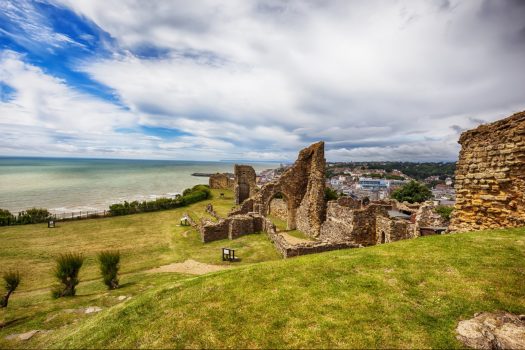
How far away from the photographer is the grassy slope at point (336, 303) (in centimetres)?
455

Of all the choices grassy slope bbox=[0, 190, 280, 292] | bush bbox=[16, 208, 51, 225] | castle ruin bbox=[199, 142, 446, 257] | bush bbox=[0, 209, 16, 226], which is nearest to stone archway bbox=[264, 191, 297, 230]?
castle ruin bbox=[199, 142, 446, 257]

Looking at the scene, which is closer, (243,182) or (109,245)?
(109,245)

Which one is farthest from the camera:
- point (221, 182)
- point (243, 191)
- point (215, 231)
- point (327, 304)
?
point (221, 182)

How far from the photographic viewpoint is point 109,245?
841 inches

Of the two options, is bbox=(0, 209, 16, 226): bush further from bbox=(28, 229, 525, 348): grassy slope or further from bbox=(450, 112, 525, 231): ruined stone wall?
bbox=(450, 112, 525, 231): ruined stone wall

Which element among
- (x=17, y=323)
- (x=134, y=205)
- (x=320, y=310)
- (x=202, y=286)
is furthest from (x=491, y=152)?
(x=134, y=205)

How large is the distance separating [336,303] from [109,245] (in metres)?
21.2

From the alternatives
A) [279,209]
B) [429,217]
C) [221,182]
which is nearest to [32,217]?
[279,209]

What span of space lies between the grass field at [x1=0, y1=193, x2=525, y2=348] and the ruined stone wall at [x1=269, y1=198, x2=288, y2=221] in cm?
2295

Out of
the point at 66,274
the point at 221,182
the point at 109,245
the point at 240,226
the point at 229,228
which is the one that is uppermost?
the point at 221,182

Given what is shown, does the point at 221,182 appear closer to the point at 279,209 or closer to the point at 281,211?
the point at 279,209

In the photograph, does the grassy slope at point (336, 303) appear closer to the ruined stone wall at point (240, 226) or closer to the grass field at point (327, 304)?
the grass field at point (327, 304)

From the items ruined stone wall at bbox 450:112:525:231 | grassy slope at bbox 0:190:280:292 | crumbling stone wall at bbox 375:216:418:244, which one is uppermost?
ruined stone wall at bbox 450:112:525:231

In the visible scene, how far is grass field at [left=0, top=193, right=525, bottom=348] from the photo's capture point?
4.58 m
